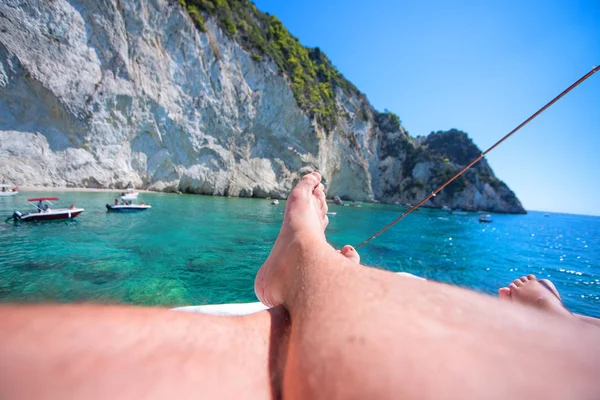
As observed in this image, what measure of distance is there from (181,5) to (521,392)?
1120 inches

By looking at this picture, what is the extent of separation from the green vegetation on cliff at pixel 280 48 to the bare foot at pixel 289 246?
1061 inches

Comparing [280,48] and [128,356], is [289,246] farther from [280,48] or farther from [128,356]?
[280,48]

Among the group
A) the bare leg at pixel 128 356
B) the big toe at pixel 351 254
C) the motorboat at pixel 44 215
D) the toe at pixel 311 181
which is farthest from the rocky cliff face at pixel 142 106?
the bare leg at pixel 128 356

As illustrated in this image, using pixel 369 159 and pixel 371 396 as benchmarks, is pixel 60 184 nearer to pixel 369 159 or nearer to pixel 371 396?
pixel 371 396

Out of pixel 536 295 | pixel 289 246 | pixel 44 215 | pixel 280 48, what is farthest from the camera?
pixel 280 48

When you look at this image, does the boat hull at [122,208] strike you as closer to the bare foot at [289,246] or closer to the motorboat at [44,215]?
the motorboat at [44,215]

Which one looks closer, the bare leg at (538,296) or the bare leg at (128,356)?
the bare leg at (128,356)

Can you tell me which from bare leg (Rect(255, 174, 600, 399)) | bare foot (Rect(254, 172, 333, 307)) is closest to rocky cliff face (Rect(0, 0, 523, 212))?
bare foot (Rect(254, 172, 333, 307))

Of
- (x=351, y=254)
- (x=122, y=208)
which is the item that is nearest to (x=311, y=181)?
(x=351, y=254)

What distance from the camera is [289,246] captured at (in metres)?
1.47

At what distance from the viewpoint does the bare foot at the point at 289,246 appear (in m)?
1.31

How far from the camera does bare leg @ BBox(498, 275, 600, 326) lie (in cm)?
143

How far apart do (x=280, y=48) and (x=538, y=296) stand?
116 ft

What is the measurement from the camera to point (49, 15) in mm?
16250
